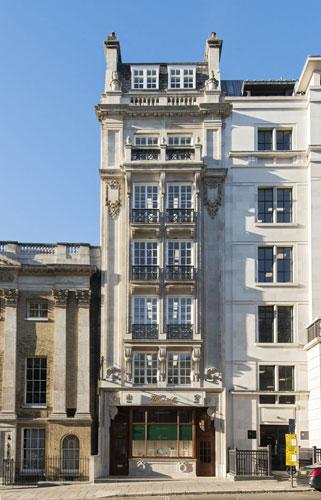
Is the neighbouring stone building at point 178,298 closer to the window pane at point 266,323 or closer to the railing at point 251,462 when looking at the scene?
the window pane at point 266,323

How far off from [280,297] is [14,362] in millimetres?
14025

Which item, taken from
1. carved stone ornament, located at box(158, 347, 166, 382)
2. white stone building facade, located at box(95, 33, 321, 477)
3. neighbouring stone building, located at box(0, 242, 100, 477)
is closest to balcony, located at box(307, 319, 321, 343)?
white stone building facade, located at box(95, 33, 321, 477)

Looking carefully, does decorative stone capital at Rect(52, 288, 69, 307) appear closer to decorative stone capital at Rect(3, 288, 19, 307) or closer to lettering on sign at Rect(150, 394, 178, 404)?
decorative stone capital at Rect(3, 288, 19, 307)

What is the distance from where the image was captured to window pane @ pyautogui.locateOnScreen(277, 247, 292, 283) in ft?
157

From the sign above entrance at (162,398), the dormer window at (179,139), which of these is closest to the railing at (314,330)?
the sign above entrance at (162,398)

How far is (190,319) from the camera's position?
47438 mm

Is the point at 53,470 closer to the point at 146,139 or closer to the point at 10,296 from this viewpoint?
the point at 10,296

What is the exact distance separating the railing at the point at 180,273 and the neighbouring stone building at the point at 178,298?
7 cm

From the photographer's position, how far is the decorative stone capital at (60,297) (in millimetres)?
47906

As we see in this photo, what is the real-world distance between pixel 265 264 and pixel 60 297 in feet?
35.4

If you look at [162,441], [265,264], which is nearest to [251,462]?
[162,441]

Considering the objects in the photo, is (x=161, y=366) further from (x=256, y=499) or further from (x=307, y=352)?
(x=256, y=499)

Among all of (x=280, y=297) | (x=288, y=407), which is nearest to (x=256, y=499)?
(x=288, y=407)

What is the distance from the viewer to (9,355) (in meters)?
47.3
